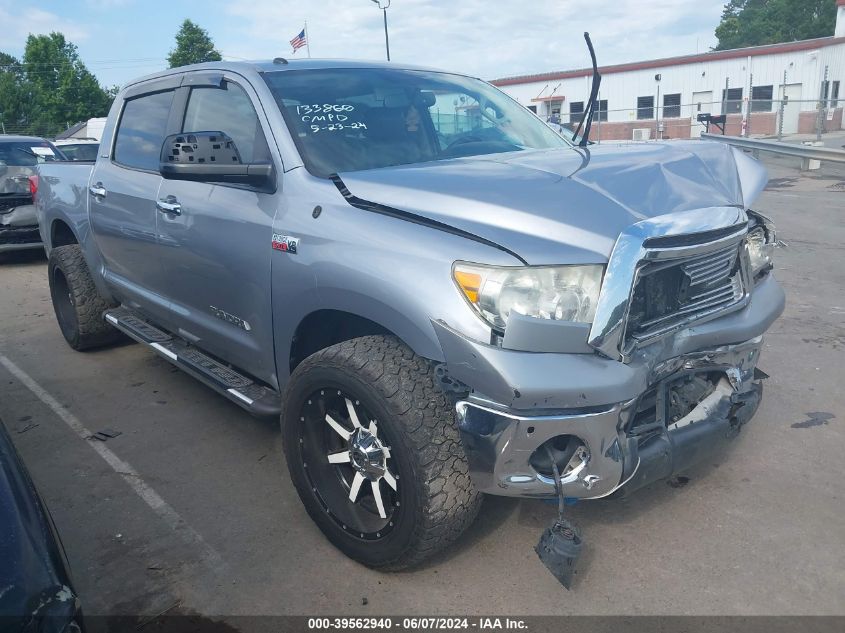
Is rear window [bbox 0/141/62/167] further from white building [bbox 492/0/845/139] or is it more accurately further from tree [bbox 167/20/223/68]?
tree [bbox 167/20/223/68]

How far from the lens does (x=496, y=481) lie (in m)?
2.40

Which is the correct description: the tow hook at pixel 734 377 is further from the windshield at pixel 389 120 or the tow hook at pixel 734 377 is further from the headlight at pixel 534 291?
the windshield at pixel 389 120

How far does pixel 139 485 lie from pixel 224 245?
1.30 metres

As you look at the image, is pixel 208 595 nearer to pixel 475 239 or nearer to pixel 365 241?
pixel 365 241

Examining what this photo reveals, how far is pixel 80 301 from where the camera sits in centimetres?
546

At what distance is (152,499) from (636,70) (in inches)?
1528

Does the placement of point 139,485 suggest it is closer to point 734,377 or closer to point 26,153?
point 734,377

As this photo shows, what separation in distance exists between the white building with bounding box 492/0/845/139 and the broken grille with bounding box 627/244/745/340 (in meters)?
30.2

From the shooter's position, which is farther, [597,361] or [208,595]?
[208,595]

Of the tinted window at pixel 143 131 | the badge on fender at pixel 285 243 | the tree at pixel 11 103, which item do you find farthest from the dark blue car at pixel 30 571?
the tree at pixel 11 103

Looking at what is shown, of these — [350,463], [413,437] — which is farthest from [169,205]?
[413,437]

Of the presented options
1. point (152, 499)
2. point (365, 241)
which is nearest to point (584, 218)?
point (365, 241)

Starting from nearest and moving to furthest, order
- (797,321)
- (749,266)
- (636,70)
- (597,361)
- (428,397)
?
1. (597,361)
2. (428,397)
3. (749,266)
4. (797,321)
5. (636,70)

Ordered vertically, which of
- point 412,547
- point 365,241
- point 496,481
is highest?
point 365,241
